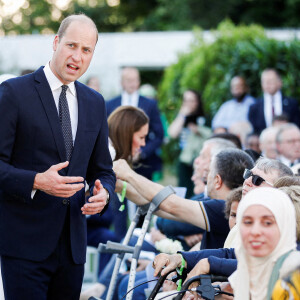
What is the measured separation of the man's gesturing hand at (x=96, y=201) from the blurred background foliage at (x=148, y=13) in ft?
96.3

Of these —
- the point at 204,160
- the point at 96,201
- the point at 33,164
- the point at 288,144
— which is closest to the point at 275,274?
the point at 96,201

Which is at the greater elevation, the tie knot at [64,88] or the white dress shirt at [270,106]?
the white dress shirt at [270,106]

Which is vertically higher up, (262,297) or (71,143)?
(71,143)

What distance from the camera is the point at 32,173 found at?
3.61 meters

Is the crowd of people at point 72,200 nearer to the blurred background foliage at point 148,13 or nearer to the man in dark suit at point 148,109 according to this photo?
the man in dark suit at point 148,109

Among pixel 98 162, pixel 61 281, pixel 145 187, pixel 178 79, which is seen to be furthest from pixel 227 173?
pixel 178 79

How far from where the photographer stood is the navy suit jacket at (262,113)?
424 inches

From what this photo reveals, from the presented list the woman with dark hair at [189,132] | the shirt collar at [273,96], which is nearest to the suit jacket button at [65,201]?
the woman with dark hair at [189,132]

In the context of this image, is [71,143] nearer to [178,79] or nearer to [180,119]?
[180,119]

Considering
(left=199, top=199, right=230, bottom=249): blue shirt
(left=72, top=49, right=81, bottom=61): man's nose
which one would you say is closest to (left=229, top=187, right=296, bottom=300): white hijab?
(left=72, top=49, right=81, bottom=61): man's nose

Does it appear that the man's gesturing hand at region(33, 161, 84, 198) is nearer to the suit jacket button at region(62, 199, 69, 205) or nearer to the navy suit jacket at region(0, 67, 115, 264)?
the navy suit jacket at region(0, 67, 115, 264)

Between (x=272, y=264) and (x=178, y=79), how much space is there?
13591 mm

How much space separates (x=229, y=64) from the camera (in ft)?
45.1

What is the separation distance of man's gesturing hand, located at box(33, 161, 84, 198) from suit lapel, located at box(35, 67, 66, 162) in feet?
0.62
